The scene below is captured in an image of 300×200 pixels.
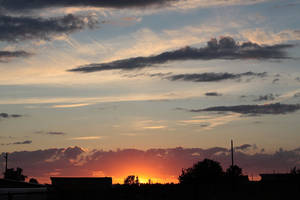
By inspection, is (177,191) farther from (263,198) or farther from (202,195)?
(263,198)

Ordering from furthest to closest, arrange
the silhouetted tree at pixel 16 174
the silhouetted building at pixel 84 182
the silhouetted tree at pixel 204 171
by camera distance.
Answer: the silhouetted tree at pixel 16 174 < the silhouetted tree at pixel 204 171 < the silhouetted building at pixel 84 182

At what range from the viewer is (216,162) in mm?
96750

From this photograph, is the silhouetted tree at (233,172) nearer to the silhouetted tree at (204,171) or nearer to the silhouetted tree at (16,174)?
the silhouetted tree at (204,171)

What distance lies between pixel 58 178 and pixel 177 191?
46.0m

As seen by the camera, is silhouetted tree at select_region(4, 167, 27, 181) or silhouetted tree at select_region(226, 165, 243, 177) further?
silhouetted tree at select_region(4, 167, 27, 181)

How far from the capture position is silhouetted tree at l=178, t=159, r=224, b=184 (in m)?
88.1

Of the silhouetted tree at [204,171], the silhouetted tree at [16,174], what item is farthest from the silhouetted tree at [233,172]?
the silhouetted tree at [16,174]

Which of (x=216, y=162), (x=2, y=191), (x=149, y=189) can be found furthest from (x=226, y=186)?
(x=216, y=162)

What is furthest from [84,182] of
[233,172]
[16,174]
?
[16,174]

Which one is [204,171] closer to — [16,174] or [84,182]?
[84,182]

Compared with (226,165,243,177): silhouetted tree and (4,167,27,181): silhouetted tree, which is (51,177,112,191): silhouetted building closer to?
(226,165,243,177): silhouetted tree

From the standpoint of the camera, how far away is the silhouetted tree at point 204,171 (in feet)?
289

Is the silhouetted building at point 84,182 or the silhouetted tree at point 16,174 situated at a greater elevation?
the silhouetted tree at point 16,174

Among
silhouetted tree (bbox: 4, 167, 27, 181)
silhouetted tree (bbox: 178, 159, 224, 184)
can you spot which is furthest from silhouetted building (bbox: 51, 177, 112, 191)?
silhouetted tree (bbox: 4, 167, 27, 181)
